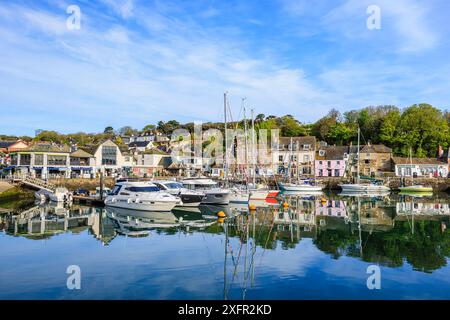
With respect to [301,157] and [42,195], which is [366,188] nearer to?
[301,157]

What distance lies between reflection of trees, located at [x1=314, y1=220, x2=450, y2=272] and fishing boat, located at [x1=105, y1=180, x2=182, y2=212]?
14.6 metres

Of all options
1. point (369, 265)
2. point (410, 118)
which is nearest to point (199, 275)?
point (369, 265)

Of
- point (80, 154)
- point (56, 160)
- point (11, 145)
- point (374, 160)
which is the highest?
point (11, 145)

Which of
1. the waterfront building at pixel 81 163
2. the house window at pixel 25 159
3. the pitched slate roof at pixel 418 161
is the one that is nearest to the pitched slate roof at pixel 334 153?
the pitched slate roof at pixel 418 161

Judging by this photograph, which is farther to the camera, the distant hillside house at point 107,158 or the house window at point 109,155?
the house window at point 109,155

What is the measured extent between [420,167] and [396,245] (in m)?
60.5

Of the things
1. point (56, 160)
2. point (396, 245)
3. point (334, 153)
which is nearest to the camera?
point (396, 245)

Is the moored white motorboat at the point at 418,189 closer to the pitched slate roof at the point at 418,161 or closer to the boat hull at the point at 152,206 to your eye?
the pitched slate roof at the point at 418,161

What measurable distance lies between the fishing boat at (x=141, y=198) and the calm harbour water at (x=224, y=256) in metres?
1.60

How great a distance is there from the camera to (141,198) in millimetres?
34719

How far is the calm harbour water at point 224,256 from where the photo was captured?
44.2 feet

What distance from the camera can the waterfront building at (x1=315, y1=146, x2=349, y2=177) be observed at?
3110 inches

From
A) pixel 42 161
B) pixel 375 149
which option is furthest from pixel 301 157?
pixel 42 161
